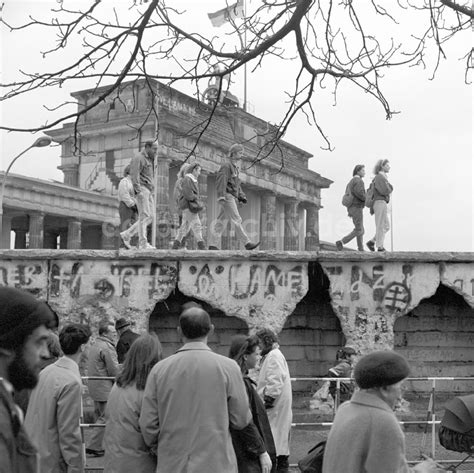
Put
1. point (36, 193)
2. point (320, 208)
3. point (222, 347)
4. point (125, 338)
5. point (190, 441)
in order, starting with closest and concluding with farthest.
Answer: point (190, 441) → point (125, 338) → point (222, 347) → point (36, 193) → point (320, 208)

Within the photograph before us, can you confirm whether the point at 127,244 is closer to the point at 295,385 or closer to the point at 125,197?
→ the point at 125,197

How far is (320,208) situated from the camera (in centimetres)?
5050

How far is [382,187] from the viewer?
44.4 ft

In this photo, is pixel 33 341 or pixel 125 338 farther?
pixel 125 338

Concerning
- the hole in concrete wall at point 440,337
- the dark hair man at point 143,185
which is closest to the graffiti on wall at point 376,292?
the hole in concrete wall at point 440,337

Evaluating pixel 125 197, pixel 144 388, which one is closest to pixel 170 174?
pixel 125 197

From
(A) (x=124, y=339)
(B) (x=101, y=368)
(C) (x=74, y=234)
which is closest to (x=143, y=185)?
(A) (x=124, y=339)

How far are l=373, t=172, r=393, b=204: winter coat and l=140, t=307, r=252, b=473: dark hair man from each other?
9.23 m

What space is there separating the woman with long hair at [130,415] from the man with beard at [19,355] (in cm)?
254

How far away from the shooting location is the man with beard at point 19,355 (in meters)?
2.31

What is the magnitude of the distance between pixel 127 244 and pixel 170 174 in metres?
24.4

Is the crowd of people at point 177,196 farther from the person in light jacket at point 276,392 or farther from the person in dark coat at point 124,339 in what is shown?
the person in light jacket at point 276,392

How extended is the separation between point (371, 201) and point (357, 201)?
345 millimetres

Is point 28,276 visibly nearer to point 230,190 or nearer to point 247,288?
point 247,288
